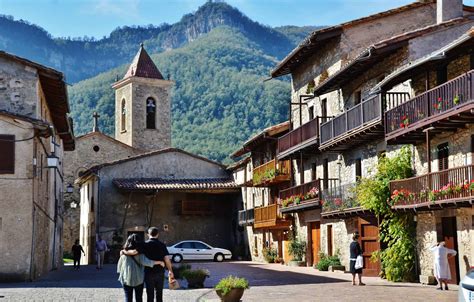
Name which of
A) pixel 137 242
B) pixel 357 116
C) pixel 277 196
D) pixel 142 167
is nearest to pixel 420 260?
pixel 357 116

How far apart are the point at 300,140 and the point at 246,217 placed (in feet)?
Result: 38.5

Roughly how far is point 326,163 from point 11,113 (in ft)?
45.8

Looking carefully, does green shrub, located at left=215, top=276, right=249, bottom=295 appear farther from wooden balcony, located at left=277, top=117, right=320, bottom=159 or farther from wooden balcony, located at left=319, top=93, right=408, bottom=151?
wooden balcony, located at left=277, top=117, right=320, bottom=159

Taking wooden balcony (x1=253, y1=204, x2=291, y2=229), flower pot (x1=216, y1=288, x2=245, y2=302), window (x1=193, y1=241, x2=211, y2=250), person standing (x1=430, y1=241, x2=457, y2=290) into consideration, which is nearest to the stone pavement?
person standing (x1=430, y1=241, x2=457, y2=290)

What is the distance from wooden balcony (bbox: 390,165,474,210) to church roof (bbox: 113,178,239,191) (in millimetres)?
23772

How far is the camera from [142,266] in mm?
12992

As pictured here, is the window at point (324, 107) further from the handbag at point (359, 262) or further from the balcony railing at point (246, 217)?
the handbag at point (359, 262)

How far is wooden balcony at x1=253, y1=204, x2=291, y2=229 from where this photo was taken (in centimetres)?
3844

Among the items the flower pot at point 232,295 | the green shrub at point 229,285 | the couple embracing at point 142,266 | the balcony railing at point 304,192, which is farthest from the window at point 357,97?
the couple embracing at point 142,266

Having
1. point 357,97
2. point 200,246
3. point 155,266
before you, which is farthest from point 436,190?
point 200,246

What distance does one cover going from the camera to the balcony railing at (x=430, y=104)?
64.0 feet

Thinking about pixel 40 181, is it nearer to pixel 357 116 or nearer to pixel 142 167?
pixel 357 116

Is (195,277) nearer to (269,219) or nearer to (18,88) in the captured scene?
(18,88)

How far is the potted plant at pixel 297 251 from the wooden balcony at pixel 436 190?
1181 cm
